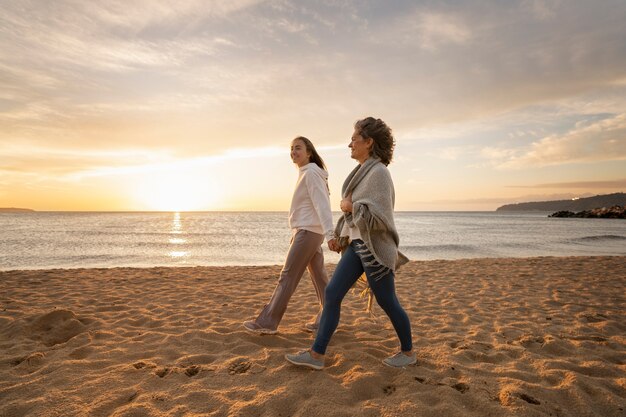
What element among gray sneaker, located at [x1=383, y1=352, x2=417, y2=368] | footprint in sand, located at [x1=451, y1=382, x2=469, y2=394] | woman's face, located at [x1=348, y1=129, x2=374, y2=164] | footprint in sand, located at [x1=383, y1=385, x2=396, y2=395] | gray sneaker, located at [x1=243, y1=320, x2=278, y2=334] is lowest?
footprint in sand, located at [x1=451, y1=382, x2=469, y2=394]

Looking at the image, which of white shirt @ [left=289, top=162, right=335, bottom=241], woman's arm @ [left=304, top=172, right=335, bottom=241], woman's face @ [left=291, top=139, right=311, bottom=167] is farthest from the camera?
woman's face @ [left=291, top=139, right=311, bottom=167]

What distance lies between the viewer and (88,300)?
598cm

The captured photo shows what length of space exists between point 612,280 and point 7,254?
20433mm

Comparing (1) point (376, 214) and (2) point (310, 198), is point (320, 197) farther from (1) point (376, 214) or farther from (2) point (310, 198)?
(1) point (376, 214)

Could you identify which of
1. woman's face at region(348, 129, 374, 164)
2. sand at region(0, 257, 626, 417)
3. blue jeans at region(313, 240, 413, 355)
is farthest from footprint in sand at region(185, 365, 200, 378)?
woman's face at region(348, 129, 374, 164)

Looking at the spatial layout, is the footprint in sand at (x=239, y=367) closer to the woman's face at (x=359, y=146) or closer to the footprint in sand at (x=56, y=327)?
the woman's face at (x=359, y=146)

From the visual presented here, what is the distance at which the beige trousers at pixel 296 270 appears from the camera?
3.82 meters

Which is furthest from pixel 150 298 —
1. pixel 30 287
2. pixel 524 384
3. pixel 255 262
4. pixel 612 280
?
pixel 612 280

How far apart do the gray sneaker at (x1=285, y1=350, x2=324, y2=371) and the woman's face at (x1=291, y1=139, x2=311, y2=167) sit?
1917mm

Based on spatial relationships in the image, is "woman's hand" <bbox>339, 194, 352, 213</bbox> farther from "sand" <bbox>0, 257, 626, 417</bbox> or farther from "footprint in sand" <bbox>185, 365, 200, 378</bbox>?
"footprint in sand" <bbox>185, 365, 200, 378</bbox>

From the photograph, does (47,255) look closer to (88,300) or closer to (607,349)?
(88,300)

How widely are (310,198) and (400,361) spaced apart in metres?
1.76

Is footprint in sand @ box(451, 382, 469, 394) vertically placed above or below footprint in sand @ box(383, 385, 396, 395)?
below

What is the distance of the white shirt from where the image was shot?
365 cm
